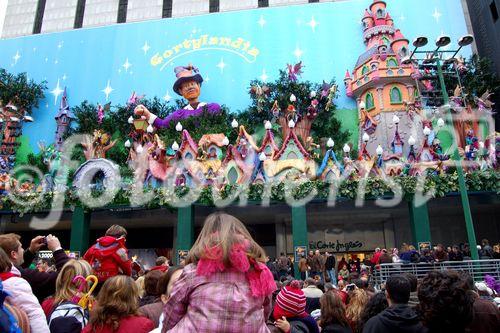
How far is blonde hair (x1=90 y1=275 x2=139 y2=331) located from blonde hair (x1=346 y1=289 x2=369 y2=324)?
105 inches

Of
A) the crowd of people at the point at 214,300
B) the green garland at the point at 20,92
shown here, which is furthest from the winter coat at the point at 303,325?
the green garland at the point at 20,92

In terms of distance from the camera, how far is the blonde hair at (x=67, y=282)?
3.75 m

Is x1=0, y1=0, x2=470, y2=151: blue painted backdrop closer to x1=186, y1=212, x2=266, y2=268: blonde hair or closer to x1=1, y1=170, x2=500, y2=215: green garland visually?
x1=1, y1=170, x2=500, y2=215: green garland

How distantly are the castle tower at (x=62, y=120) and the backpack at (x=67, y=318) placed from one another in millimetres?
25063

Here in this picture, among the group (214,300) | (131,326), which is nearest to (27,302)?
(131,326)

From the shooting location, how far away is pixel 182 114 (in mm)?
25203

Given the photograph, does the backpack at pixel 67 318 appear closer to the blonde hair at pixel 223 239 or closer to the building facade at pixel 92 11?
the blonde hair at pixel 223 239

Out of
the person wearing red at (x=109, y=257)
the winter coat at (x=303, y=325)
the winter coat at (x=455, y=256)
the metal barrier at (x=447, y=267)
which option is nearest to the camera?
the winter coat at (x=303, y=325)

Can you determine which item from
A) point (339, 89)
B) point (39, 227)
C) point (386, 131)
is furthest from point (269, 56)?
point (39, 227)

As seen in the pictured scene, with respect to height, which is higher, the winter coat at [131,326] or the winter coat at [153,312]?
the winter coat at [153,312]

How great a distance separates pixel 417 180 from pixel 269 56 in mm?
13395

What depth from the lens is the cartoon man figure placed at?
82.1 feet

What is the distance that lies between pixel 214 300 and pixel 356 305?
124 inches

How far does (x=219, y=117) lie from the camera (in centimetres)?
2488
